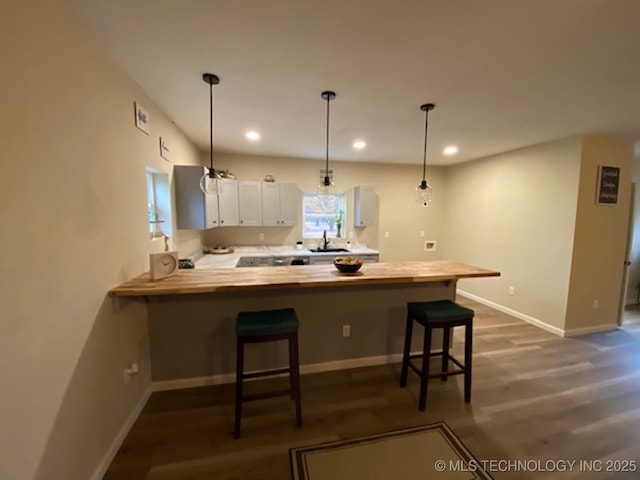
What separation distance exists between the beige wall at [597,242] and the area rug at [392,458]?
2958 millimetres

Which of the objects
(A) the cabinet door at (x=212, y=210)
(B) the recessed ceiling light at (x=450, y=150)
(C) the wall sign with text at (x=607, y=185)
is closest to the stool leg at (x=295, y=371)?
(A) the cabinet door at (x=212, y=210)

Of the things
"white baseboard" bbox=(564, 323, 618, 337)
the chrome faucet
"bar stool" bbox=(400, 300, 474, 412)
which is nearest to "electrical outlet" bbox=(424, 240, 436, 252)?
the chrome faucet

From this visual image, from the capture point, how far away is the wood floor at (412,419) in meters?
1.71

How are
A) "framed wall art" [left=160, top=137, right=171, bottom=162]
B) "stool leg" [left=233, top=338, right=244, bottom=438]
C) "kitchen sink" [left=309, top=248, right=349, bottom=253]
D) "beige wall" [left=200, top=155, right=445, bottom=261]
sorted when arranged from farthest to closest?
"beige wall" [left=200, top=155, right=445, bottom=261], "kitchen sink" [left=309, top=248, right=349, bottom=253], "framed wall art" [left=160, top=137, right=171, bottom=162], "stool leg" [left=233, top=338, right=244, bottom=438]

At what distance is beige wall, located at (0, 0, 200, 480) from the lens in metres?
1.04

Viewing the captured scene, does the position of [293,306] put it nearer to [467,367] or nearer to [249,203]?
[467,367]

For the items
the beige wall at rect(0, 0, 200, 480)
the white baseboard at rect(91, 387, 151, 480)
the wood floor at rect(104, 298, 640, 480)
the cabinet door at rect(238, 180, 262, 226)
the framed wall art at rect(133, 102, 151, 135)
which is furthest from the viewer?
the cabinet door at rect(238, 180, 262, 226)

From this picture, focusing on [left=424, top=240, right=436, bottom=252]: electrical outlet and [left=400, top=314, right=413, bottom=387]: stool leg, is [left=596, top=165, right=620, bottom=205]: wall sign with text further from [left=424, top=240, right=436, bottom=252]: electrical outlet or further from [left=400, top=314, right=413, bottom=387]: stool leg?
[left=400, top=314, right=413, bottom=387]: stool leg

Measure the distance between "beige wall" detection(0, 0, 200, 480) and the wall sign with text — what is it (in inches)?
201

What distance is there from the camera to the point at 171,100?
8.16 ft

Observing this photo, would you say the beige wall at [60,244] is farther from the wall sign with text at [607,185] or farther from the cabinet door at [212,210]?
the wall sign with text at [607,185]

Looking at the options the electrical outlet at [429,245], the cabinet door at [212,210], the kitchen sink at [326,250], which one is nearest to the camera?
the cabinet door at [212,210]

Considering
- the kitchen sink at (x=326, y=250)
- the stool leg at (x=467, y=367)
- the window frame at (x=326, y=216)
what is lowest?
the stool leg at (x=467, y=367)

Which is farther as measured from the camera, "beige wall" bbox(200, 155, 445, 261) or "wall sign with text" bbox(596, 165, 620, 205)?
"beige wall" bbox(200, 155, 445, 261)
